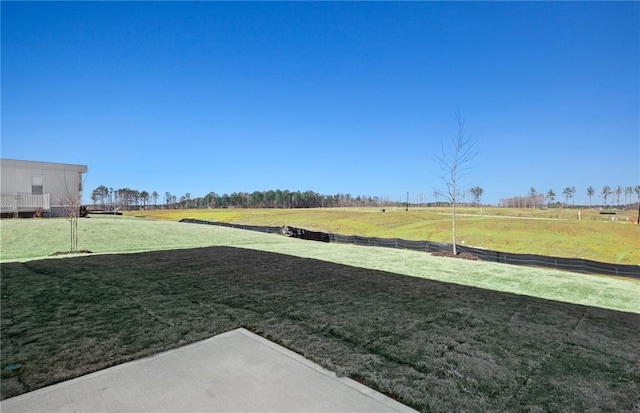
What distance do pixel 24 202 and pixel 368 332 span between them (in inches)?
798

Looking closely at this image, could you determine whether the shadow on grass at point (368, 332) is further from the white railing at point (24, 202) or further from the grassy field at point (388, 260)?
the white railing at point (24, 202)

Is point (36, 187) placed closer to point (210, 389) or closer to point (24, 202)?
point (24, 202)

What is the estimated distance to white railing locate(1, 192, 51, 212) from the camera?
52.2 ft

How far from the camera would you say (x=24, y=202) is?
1648cm

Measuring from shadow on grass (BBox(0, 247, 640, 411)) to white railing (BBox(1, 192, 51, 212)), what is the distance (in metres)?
13.6

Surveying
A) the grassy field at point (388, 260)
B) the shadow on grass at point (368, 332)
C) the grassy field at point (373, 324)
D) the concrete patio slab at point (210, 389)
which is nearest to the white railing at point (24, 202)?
the grassy field at point (388, 260)

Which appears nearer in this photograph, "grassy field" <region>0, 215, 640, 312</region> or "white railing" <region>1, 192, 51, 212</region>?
"grassy field" <region>0, 215, 640, 312</region>

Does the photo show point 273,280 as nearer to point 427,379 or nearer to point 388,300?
point 388,300

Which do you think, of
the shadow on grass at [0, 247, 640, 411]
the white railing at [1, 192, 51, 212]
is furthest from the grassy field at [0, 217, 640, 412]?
the white railing at [1, 192, 51, 212]

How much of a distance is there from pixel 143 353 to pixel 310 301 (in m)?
2.25

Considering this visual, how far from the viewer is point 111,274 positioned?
20.1ft

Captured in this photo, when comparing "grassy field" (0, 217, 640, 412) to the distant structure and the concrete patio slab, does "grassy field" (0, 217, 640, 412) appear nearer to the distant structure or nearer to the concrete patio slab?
the concrete patio slab

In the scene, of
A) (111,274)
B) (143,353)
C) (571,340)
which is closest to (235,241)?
(111,274)

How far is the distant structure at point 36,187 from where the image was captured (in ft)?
52.3
